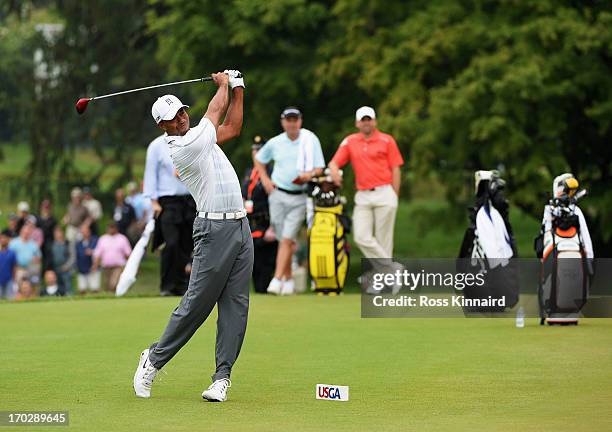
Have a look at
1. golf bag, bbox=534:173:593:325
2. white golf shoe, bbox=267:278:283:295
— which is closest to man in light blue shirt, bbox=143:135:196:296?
white golf shoe, bbox=267:278:283:295

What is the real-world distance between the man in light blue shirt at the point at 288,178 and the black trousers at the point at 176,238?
1.07 metres

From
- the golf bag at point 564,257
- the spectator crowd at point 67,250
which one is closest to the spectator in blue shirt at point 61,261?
the spectator crowd at point 67,250

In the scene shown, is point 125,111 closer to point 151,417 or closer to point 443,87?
point 443,87

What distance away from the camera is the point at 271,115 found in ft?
108

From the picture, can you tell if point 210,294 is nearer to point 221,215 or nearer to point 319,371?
point 221,215

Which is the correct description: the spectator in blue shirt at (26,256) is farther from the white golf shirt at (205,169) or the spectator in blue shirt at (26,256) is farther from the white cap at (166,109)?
the white cap at (166,109)

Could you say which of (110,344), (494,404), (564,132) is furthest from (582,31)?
(494,404)

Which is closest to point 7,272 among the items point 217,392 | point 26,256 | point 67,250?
point 26,256

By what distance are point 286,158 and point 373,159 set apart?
41.6 inches

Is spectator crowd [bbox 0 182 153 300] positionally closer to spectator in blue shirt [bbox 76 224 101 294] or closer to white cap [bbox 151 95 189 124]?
spectator in blue shirt [bbox 76 224 101 294]

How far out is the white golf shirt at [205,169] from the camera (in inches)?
380

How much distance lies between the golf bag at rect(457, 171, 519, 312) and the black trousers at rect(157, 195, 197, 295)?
3.62 metres

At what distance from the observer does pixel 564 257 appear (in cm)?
1395

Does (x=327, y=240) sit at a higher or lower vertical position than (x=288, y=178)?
lower
